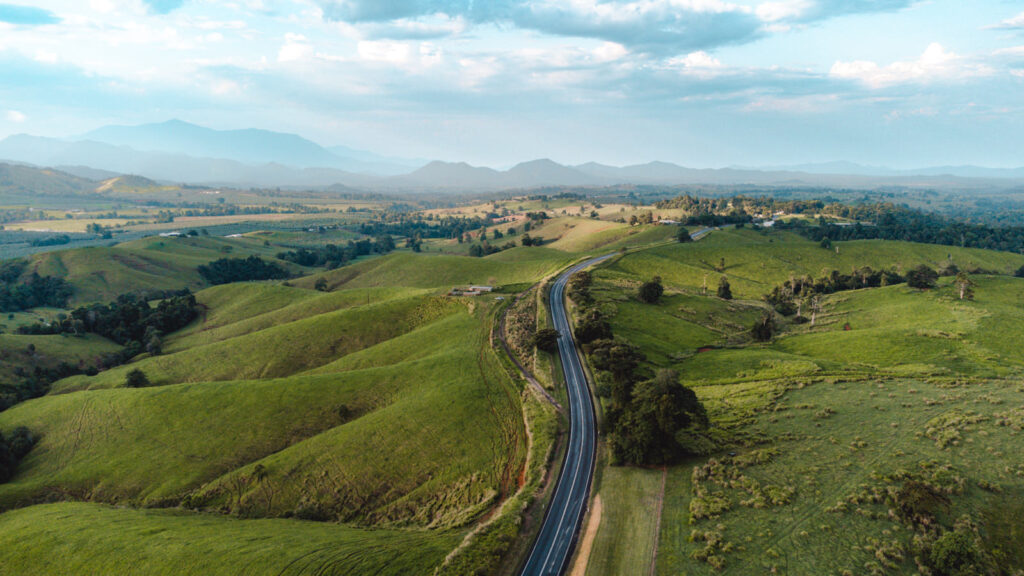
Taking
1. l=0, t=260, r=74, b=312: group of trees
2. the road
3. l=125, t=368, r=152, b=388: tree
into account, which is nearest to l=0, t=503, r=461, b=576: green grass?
the road

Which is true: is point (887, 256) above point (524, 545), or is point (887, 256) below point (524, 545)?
above

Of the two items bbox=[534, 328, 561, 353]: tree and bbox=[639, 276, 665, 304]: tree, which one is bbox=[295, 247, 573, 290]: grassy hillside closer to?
bbox=[639, 276, 665, 304]: tree

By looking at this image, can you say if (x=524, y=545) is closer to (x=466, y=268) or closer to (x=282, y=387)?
(x=282, y=387)

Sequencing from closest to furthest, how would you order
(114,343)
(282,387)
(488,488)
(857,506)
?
(857,506)
(488,488)
(282,387)
(114,343)

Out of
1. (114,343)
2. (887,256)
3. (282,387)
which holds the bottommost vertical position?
(114,343)

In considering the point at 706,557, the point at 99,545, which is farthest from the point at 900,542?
the point at 99,545

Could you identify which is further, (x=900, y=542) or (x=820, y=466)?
(x=820, y=466)
